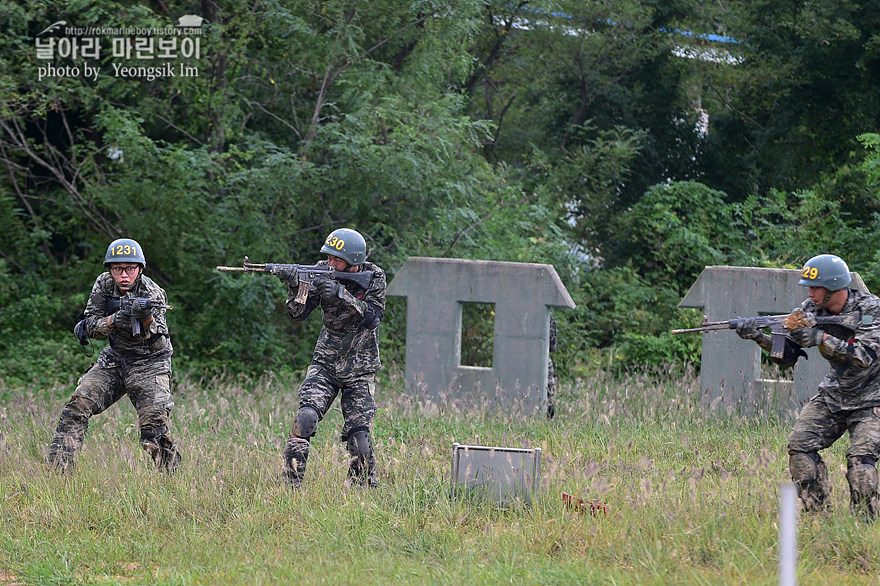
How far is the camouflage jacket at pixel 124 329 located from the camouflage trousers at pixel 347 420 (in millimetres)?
1261

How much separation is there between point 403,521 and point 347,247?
2300 millimetres

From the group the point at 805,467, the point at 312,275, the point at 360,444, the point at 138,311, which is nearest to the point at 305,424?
the point at 360,444

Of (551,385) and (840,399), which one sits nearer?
(840,399)

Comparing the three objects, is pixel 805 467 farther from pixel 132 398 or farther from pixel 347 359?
pixel 132 398

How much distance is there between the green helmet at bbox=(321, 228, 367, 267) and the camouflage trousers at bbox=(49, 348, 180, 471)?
1635 millimetres

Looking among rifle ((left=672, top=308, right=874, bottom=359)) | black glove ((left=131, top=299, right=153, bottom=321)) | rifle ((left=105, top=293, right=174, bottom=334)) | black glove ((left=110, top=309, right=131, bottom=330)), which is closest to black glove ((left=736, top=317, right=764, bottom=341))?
rifle ((left=672, top=308, right=874, bottom=359))

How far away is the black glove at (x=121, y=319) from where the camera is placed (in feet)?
24.6

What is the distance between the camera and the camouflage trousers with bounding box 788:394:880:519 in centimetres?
620

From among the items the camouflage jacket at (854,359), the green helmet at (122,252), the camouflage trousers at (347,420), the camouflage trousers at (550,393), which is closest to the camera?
the camouflage jacket at (854,359)

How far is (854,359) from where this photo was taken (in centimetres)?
628

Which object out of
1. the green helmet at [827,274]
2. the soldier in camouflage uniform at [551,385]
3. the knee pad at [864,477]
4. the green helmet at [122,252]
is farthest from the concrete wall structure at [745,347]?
the green helmet at [122,252]

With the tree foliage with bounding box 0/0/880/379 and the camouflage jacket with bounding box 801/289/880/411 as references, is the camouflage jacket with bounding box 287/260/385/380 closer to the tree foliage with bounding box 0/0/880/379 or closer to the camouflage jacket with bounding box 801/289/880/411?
the camouflage jacket with bounding box 801/289/880/411

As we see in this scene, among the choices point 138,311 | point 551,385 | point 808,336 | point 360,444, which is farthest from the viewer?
point 551,385

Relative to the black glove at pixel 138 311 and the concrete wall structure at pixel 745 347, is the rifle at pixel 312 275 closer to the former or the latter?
the black glove at pixel 138 311
